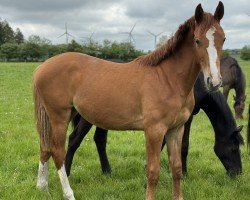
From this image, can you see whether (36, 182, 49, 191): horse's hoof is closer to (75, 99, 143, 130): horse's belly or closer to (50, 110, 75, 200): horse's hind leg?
(50, 110, 75, 200): horse's hind leg

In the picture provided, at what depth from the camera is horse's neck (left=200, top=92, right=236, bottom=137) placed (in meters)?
5.29

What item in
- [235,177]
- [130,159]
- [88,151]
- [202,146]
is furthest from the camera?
[202,146]

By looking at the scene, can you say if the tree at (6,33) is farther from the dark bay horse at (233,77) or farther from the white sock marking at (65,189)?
the white sock marking at (65,189)

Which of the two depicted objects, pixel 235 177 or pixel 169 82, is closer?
pixel 169 82

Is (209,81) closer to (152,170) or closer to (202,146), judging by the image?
(152,170)

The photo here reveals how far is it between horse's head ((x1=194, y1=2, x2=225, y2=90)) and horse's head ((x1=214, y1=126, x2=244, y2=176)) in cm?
198

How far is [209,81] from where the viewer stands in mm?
3441

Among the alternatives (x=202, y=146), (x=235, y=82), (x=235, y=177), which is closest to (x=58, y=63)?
(x=235, y=177)

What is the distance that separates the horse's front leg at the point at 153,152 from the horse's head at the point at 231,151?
1569 millimetres

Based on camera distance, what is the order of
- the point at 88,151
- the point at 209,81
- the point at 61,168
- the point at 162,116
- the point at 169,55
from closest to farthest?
1. the point at 209,81
2. the point at 162,116
3. the point at 169,55
4. the point at 61,168
5. the point at 88,151

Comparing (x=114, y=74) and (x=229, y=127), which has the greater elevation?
(x=114, y=74)

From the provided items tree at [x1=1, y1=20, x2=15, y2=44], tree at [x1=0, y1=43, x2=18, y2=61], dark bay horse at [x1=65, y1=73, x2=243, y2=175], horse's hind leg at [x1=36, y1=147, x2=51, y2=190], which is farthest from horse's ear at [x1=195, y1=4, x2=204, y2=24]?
tree at [x1=1, y1=20, x2=15, y2=44]

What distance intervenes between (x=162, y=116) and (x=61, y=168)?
1.58 m

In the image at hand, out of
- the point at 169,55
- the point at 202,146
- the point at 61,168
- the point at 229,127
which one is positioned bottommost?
the point at 202,146
